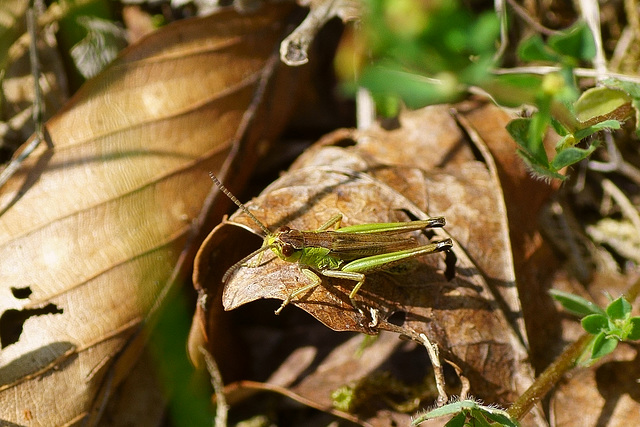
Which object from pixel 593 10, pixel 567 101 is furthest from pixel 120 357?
pixel 593 10

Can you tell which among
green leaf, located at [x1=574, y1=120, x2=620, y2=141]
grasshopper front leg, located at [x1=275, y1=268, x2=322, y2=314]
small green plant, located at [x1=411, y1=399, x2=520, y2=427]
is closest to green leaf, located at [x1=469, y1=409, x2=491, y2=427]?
small green plant, located at [x1=411, y1=399, x2=520, y2=427]

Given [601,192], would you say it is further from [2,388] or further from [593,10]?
[2,388]

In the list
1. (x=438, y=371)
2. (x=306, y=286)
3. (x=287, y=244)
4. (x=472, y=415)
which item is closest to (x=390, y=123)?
(x=287, y=244)

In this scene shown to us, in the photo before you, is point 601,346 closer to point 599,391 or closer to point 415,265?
point 599,391

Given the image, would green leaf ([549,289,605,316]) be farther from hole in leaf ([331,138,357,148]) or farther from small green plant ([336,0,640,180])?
hole in leaf ([331,138,357,148])

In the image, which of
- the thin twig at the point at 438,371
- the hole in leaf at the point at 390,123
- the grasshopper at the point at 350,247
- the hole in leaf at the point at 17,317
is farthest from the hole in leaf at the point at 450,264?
the hole in leaf at the point at 17,317

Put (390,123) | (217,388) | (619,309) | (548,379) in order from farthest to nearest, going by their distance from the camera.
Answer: (390,123) < (217,388) < (548,379) < (619,309)
